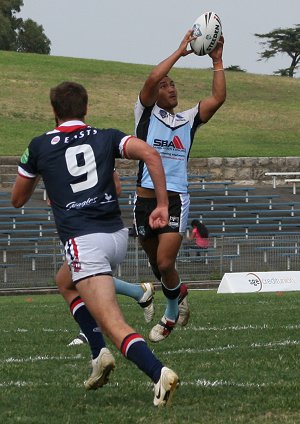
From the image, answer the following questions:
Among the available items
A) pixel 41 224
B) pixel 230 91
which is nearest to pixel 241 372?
pixel 41 224

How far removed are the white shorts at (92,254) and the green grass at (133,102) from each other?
36987 millimetres

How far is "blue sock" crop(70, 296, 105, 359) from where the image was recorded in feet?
23.1

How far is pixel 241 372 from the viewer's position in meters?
7.74

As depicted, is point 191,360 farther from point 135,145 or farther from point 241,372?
point 135,145

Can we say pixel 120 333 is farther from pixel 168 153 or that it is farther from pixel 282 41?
pixel 282 41

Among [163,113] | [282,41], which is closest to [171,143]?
[163,113]

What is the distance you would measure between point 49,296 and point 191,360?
51.3 ft

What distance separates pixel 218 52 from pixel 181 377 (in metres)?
3.21

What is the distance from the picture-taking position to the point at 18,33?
8575cm

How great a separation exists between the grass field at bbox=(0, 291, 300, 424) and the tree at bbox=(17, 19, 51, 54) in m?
74.4

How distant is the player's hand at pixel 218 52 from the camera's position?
9625mm

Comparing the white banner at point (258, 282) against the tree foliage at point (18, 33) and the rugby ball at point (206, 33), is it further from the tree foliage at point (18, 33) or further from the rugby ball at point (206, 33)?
the tree foliage at point (18, 33)

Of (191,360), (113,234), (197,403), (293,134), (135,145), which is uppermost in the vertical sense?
(135,145)

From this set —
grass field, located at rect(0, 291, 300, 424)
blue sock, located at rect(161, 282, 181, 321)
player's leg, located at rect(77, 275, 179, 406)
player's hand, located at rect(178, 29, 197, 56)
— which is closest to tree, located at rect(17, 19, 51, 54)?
grass field, located at rect(0, 291, 300, 424)
